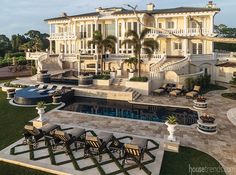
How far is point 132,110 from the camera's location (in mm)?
19891

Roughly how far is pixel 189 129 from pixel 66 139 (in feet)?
27.0

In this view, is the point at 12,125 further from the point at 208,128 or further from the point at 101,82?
the point at 101,82

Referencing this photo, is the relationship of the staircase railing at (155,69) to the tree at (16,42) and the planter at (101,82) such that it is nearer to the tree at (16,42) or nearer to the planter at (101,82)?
the planter at (101,82)

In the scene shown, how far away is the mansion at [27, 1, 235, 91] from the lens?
101 ft

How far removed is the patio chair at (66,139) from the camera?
11.5 metres

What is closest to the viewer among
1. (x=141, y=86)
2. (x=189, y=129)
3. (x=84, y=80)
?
(x=189, y=129)

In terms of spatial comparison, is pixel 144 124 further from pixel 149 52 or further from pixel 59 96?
pixel 149 52

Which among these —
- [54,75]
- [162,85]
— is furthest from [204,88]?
[54,75]

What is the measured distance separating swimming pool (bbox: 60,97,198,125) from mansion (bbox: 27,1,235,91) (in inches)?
290

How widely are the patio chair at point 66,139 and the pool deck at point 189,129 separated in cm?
295

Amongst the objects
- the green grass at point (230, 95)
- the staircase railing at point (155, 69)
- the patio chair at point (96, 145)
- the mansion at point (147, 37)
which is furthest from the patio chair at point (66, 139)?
the green grass at point (230, 95)

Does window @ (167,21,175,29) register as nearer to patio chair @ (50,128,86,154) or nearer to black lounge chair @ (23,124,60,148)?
patio chair @ (50,128,86,154)

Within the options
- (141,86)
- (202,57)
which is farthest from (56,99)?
(202,57)

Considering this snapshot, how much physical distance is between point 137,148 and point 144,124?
5.79 metres
